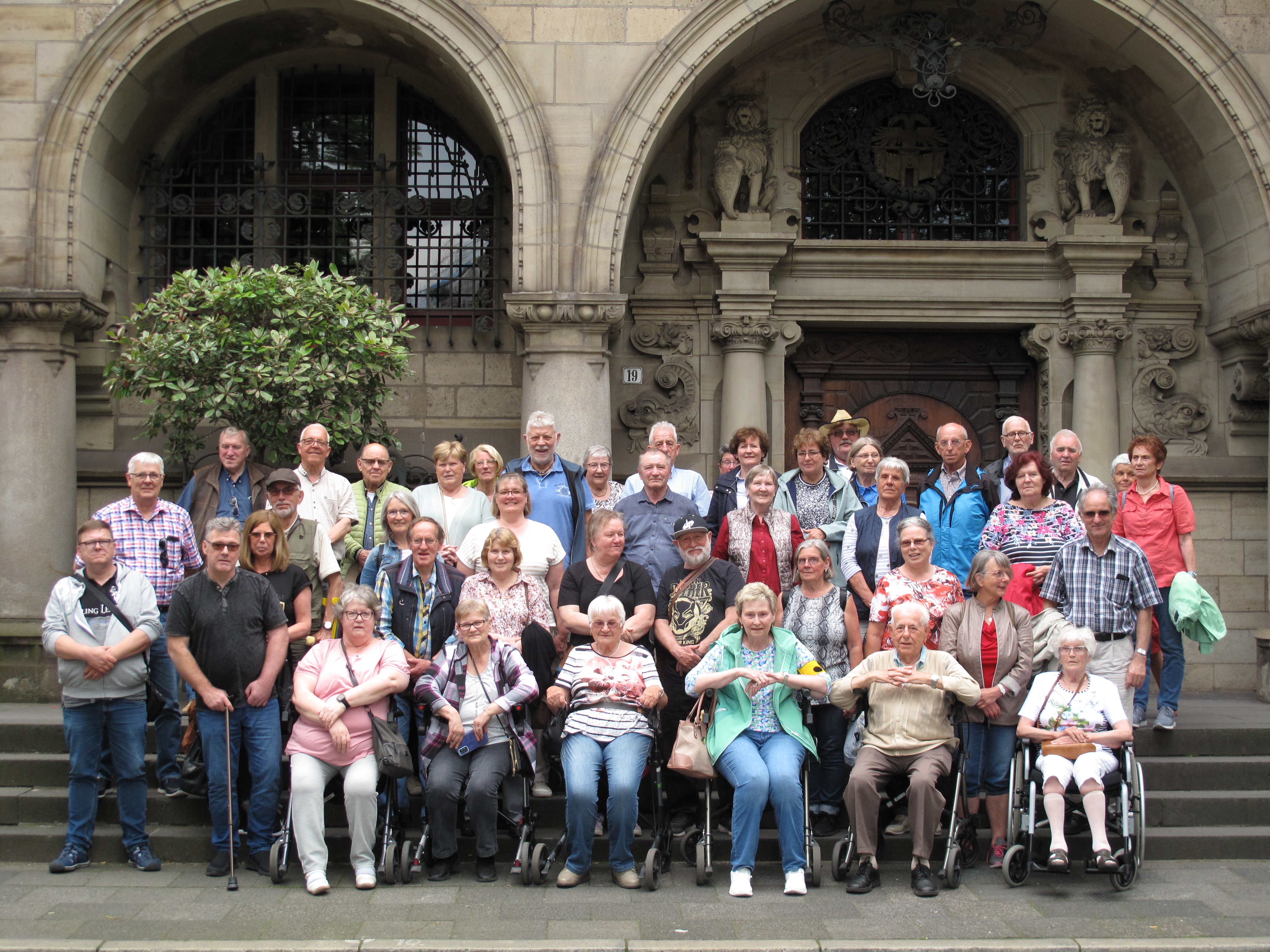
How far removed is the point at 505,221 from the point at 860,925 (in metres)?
7.31

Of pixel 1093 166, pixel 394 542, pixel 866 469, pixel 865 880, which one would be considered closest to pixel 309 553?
pixel 394 542

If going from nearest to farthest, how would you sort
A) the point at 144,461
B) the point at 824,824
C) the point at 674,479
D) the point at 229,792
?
1. the point at 229,792
2. the point at 824,824
3. the point at 144,461
4. the point at 674,479

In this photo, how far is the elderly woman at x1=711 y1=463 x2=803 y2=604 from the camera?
21.7 ft

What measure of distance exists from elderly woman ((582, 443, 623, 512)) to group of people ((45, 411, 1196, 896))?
0.40m

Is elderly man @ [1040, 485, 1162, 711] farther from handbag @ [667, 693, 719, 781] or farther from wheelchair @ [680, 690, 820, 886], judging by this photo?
handbag @ [667, 693, 719, 781]

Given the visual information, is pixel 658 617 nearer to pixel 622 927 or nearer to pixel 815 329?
pixel 622 927

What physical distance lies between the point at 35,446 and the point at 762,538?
19.7ft

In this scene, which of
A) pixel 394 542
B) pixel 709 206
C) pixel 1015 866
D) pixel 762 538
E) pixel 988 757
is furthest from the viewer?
pixel 709 206

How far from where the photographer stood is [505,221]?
416 inches

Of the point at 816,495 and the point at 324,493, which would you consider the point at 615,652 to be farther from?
the point at 324,493

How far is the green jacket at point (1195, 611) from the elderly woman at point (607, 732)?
332cm

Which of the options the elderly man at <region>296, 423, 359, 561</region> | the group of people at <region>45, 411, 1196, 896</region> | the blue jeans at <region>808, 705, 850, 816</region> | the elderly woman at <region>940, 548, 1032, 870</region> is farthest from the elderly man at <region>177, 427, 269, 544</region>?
the elderly woman at <region>940, 548, 1032, 870</region>

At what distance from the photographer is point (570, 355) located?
30.0 feet

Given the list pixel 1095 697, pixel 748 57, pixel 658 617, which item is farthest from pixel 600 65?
pixel 1095 697
